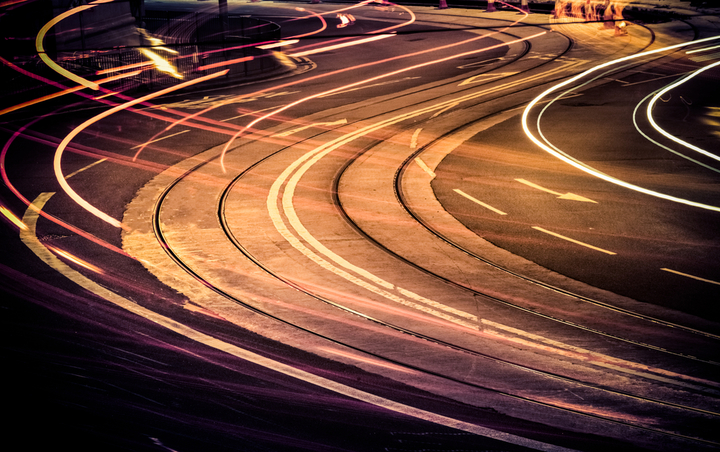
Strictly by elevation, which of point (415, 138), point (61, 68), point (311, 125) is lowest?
point (415, 138)

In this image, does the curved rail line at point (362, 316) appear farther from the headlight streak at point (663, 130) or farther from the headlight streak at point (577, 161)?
the headlight streak at point (663, 130)

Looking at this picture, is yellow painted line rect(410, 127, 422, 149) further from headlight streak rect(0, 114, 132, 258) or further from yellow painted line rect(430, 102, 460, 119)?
headlight streak rect(0, 114, 132, 258)

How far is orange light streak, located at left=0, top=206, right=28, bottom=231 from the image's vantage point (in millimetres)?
11867

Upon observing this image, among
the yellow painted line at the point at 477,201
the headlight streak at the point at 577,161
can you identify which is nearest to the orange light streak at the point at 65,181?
the yellow painted line at the point at 477,201

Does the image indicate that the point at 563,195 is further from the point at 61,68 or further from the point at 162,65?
the point at 162,65

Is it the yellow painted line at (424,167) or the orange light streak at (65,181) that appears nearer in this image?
the orange light streak at (65,181)

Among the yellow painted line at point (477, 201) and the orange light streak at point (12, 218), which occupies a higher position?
the orange light streak at point (12, 218)

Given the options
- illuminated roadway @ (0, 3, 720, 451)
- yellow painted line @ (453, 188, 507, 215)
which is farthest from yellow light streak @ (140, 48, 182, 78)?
yellow painted line @ (453, 188, 507, 215)

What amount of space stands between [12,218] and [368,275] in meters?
6.64

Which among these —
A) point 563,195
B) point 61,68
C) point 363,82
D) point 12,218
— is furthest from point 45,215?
point 363,82

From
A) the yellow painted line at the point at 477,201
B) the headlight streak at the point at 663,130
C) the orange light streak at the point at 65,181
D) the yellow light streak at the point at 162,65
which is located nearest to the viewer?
the orange light streak at the point at 65,181

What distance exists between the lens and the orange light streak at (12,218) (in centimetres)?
1187

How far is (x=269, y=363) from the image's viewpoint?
7703mm

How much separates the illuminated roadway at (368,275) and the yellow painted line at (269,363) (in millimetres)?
36
